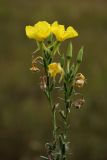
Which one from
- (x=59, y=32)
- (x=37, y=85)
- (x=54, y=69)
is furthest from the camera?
(x=37, y=85)

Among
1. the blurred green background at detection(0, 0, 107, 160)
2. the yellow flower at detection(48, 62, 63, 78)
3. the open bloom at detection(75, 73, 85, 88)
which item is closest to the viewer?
the yellow flower at detection(48, 62, 63, 78)

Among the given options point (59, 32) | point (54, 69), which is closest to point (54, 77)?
point (54, 69)

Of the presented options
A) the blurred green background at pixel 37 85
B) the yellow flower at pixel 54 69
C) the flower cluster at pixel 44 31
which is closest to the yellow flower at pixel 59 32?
the flower cluster at pixel 44 31

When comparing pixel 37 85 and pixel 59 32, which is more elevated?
pixel 59 32

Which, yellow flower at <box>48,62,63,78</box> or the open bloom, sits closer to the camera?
yellow flower at <box>48,62,63,78</box>

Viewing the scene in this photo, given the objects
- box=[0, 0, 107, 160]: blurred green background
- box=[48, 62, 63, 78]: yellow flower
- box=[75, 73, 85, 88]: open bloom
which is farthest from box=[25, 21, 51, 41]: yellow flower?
box=[0, 0, 107, 160]: blurred green background

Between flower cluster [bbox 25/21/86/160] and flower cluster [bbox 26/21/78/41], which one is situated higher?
flower cluster [bbox 26/21/78/41]

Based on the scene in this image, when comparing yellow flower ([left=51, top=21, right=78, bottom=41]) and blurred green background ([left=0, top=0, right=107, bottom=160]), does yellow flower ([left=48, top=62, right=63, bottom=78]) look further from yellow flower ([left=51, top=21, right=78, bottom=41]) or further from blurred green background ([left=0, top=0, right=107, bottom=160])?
blurred green background ([left=0, top=0, right=107, bottom=160])

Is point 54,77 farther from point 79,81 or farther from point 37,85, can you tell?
point 37,85

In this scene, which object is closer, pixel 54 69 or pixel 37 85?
pixel 54 69

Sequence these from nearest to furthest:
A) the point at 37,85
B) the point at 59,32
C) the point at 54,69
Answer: the point at 54,69 < the point at 59,32 < the point at 37,85
